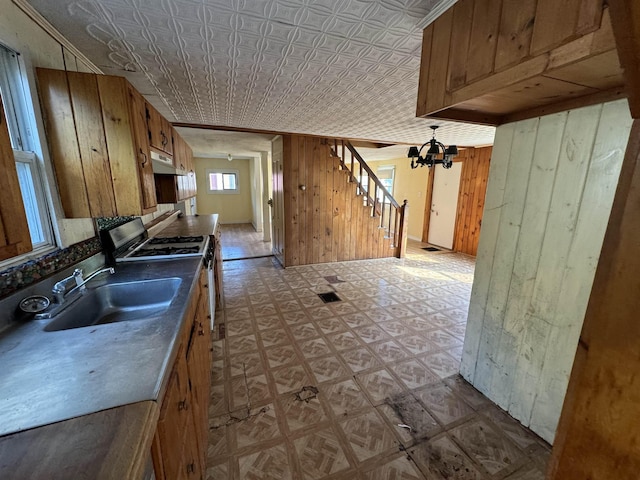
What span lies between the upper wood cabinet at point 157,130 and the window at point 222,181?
259 inches

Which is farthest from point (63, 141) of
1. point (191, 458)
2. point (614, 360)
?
point (614, 360)

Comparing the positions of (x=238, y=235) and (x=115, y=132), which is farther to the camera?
(x=238, y=235)

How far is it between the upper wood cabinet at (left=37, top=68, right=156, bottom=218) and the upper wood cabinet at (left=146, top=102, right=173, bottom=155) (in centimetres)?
30

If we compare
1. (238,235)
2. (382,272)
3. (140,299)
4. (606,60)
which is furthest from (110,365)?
(238,235)

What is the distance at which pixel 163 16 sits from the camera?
4.07 feet

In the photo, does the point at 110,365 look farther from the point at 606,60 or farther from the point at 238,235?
the point at 238,235

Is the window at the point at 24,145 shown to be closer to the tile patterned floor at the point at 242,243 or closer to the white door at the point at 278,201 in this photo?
the white door at the point at 278,201

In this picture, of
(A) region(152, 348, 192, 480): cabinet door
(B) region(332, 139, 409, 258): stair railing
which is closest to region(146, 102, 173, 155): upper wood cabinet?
(A) region(152, 348, 192, 480): cabinet door

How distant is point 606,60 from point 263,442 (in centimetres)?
218

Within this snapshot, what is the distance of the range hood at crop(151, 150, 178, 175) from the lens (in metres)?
1.88

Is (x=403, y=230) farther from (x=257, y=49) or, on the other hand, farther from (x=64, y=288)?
(x=64, y=288)

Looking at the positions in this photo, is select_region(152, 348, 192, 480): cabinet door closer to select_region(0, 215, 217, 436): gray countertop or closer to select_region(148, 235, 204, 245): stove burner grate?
select_region(0, 215, 217, 436): gray countertop

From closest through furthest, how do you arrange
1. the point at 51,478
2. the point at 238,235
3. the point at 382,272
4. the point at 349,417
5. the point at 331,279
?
the point at 51,478
the point at 349,417
the point at 331,279
the point at 382,272
the point at 238,235

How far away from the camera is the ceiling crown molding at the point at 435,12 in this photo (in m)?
1.12
